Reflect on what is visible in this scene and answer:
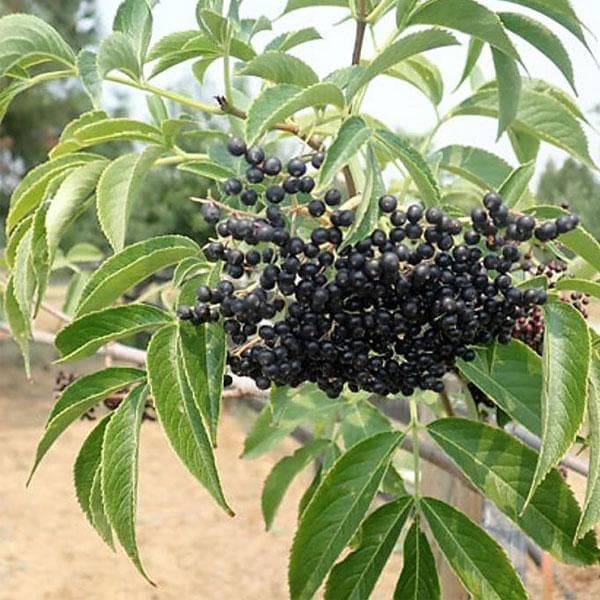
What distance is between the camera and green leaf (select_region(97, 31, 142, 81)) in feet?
2.36

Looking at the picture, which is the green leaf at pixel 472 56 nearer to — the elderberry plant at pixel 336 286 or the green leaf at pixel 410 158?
the elderberry plant at pixel 336 286

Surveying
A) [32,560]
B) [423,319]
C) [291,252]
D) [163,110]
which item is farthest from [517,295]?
[32,560]

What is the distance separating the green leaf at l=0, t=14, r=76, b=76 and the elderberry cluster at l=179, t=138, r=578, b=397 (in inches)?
10.2

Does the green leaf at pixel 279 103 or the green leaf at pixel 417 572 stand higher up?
the green leaf at pixel 279 103

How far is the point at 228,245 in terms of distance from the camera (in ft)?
2.34

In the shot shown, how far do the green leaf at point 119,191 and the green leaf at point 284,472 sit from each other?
64 centimetres

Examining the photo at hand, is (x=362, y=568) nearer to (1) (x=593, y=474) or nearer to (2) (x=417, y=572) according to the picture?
(2) (x=417, y=572)

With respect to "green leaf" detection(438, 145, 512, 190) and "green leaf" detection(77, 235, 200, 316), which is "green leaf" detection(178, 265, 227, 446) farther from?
"green leaf" detection(438, 145, 512, 190)

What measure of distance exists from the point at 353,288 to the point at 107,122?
261 mm

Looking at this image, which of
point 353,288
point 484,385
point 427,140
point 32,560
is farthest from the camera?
point 32,560

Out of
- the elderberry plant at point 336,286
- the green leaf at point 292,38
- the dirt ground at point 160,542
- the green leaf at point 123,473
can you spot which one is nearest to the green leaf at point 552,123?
the elderberry plant at point 336,286

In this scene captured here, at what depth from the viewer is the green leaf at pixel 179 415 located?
650mm

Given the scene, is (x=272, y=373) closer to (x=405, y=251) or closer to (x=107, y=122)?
(x=405, y=251)

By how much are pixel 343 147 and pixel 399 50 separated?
105 mm
